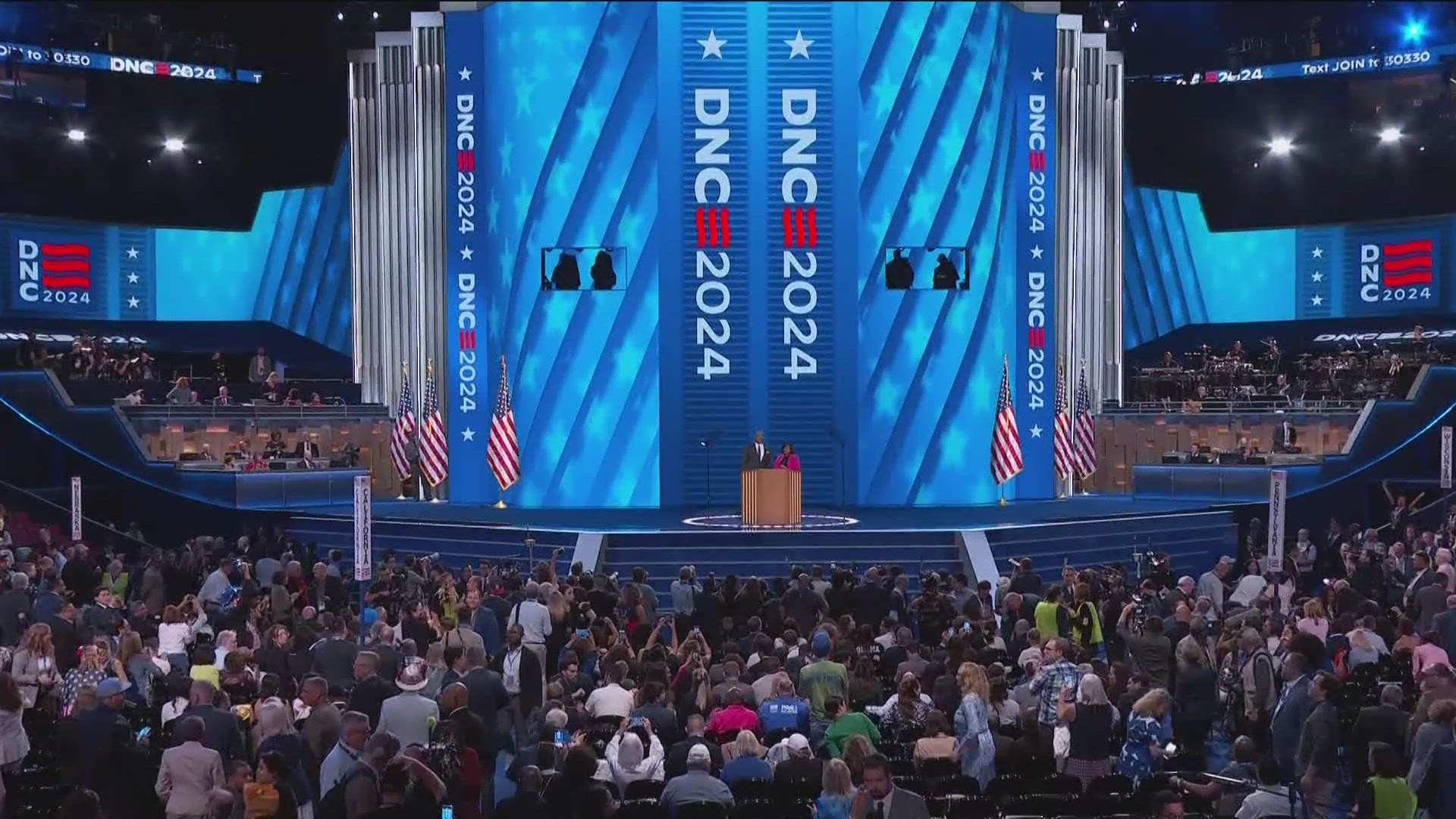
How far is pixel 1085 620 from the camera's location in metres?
14.9

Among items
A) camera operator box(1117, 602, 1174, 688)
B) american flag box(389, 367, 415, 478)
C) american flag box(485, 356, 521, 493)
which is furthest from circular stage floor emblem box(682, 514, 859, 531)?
camera operator box(1117, 602, 1174, 688)

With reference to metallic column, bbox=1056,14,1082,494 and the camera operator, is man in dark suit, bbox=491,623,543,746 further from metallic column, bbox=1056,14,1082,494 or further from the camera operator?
metallic column, bbox=1056,14,1082,494

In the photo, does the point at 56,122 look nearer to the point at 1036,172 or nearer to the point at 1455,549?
the point at 1036,172

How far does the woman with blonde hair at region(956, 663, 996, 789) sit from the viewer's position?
10109mm

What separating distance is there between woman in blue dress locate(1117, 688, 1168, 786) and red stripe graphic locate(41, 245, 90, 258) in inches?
1195

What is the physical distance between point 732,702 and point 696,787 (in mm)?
1831

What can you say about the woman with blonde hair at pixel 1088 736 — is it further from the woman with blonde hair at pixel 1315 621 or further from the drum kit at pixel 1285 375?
the drum kit at pixel 1285 375

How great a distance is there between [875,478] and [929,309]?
115 inches

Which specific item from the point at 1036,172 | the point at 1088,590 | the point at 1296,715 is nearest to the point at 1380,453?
the point at 1036,172

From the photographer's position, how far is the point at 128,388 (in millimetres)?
28938

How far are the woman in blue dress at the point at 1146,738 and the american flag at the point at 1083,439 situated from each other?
17.7 meters

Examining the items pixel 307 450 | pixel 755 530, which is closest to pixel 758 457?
pixel 755 530

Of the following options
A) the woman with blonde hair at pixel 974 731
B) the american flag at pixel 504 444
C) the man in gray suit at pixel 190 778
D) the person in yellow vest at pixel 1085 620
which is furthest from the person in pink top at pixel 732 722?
the american flag at pixel 504 444

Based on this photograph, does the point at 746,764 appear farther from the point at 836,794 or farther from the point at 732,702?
the point at 732,702
